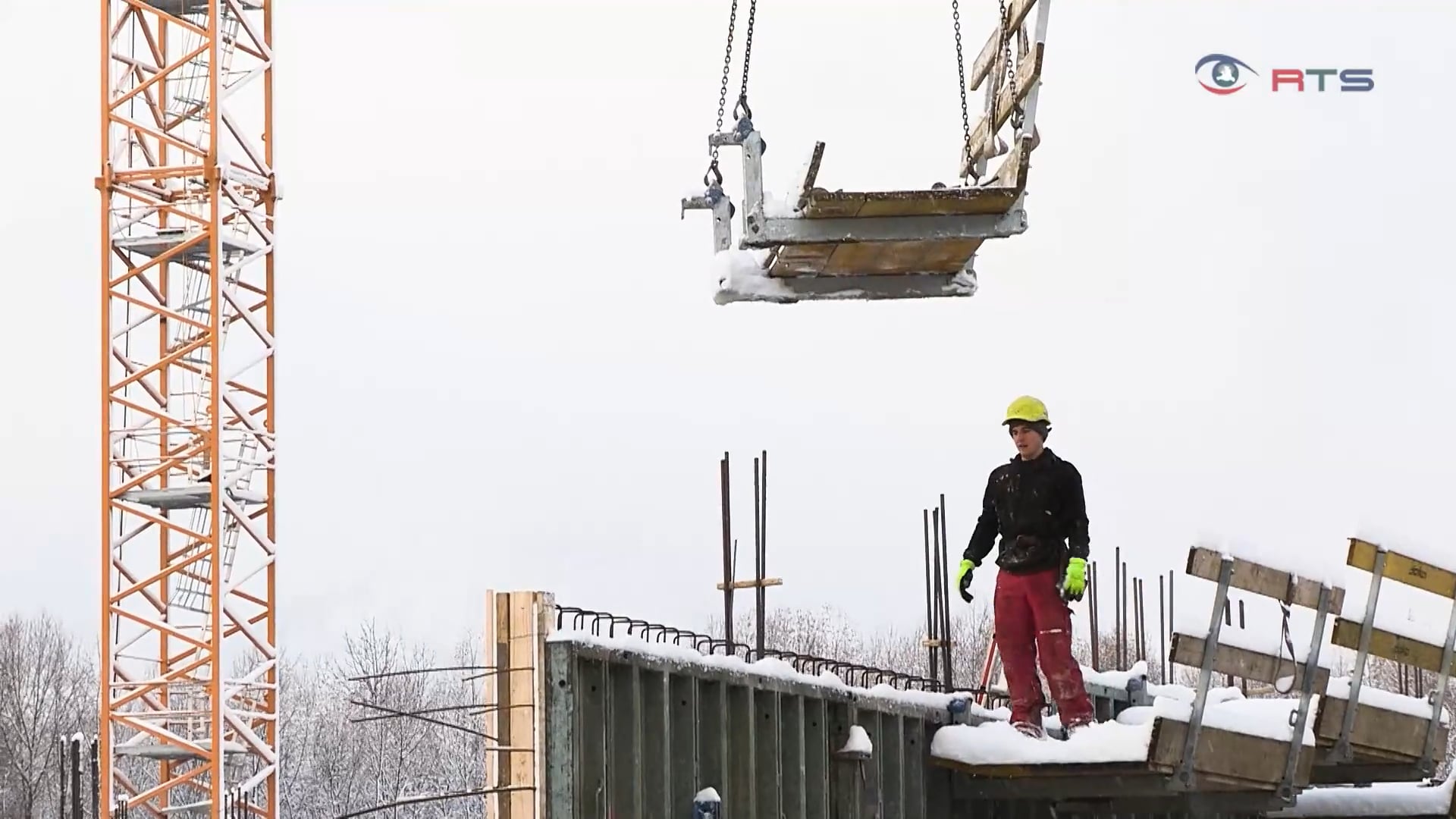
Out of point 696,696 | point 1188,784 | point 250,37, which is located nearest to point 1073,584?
point 1188,784

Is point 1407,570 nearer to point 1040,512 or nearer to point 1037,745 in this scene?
point 1040,512

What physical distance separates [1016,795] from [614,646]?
338 cm

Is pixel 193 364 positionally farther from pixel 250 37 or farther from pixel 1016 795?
pixel 1016 795

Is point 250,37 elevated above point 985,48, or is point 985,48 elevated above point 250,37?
point 250,37

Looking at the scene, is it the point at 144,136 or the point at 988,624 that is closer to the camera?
the point at 144,136

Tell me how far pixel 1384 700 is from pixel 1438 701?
1.26ft

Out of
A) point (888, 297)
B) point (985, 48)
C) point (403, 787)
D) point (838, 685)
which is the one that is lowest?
point (403, 787)

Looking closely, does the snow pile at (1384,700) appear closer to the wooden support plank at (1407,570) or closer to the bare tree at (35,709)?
the wooden support plank at (1407,570)

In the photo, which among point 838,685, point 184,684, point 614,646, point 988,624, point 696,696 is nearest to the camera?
point 614,646

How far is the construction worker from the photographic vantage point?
12758mm

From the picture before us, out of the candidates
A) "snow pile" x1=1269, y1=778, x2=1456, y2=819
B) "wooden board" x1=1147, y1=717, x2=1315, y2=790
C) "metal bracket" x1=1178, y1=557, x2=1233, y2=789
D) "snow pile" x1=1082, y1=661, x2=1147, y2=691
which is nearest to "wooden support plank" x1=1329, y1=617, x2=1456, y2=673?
"wooden board" x1=1147, y1=717, x2=1315, y2=790

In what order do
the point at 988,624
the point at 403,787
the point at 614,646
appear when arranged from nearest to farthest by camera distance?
the point at 614,646 → the point at 403,787 → the point at 988,624

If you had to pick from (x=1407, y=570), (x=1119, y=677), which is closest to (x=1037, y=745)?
(x=1407, y=570)

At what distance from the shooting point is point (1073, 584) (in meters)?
12.3
